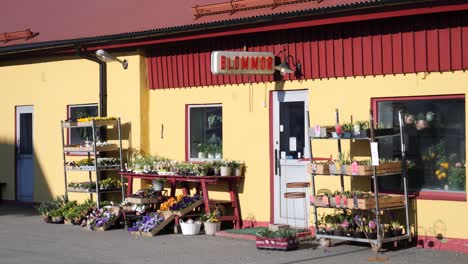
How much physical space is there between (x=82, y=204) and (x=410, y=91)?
7.81 meters

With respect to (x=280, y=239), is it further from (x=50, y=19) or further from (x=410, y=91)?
(x=50, y=19)

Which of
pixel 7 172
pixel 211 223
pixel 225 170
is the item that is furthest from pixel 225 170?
pixel 7 172

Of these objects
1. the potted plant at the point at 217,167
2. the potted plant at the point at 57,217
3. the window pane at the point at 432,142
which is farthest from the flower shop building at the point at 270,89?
the potted plant at the point at 57,217

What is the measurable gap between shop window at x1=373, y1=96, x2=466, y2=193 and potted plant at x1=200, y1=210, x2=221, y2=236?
3280mm

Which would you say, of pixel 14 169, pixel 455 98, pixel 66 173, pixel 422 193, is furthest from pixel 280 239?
pixel 14 169

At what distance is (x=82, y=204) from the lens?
18.1 m

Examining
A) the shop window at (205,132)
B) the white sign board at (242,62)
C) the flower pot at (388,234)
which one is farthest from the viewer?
the shop window at (205,132)

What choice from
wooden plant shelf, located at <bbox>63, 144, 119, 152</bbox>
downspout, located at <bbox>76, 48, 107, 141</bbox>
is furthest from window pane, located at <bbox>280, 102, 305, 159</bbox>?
downspout, located at <bbox>76, 48, 107, 141</bbox>

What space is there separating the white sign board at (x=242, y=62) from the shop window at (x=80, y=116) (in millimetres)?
5342

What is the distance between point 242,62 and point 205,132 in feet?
8.77

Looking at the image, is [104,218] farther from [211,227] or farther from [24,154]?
[24,154]

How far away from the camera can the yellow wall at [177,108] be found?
13.3 m

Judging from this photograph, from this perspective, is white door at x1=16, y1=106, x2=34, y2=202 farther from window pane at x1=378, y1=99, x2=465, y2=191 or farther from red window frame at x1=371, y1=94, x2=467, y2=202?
window pane at x1=378, y1=99, x2=465, y2=191

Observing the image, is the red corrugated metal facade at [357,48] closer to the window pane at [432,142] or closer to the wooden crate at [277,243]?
the window pane at [432,142]
